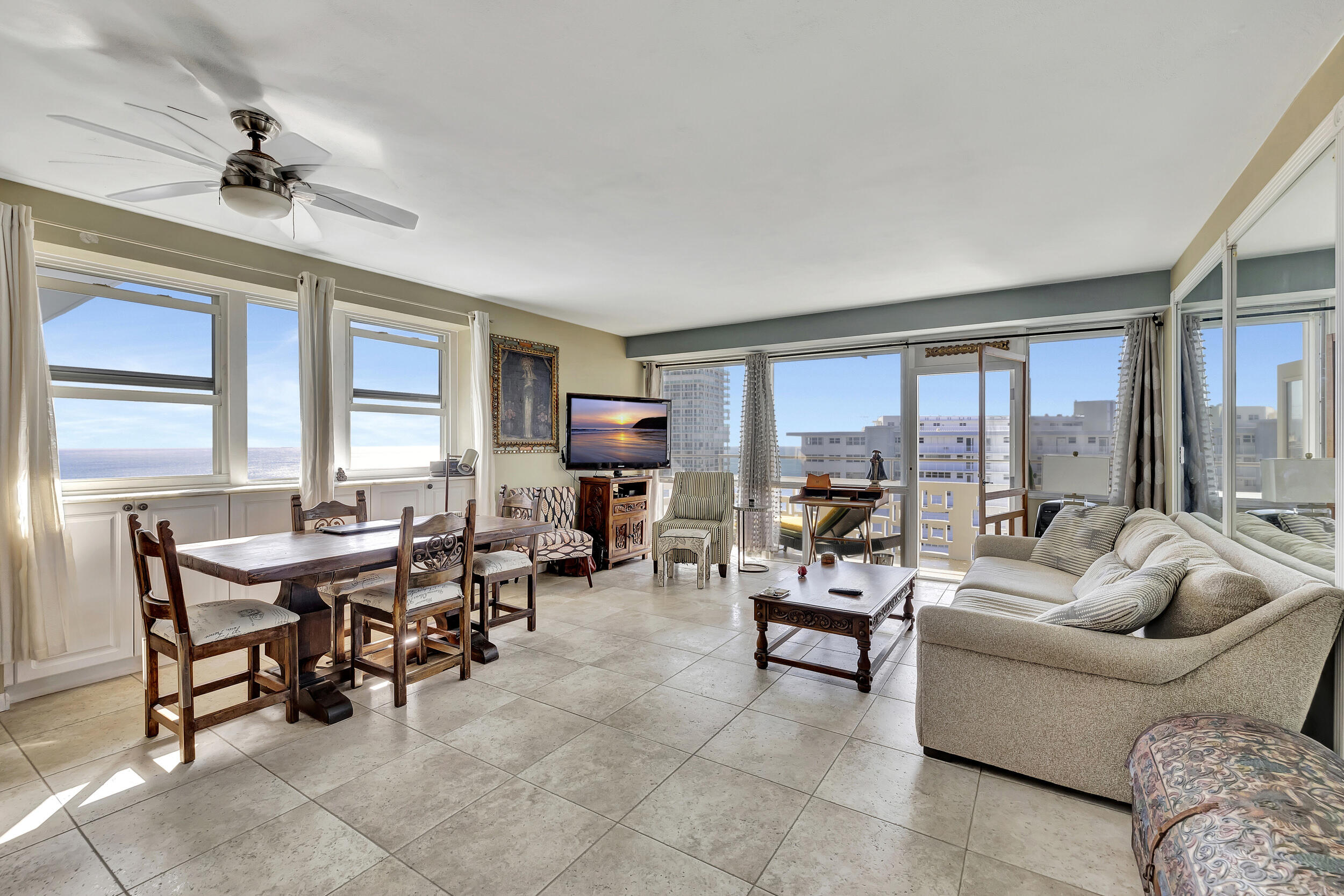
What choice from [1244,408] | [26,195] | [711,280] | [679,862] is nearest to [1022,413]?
[1244,408]

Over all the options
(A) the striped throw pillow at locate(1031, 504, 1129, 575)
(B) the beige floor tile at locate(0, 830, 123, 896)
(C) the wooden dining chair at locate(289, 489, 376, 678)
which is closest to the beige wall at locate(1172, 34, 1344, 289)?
(A) the striped throw pillow at locate(1031, 504, 1129, 575)

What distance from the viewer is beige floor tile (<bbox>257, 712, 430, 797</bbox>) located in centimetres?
217

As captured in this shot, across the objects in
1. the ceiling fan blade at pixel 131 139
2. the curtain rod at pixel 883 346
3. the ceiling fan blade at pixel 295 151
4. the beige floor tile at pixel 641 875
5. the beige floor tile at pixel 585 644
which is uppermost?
the ceiling fan blade at pixel 295 151

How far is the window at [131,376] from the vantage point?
3.23m

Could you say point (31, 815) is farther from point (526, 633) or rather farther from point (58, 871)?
point (526, 633)

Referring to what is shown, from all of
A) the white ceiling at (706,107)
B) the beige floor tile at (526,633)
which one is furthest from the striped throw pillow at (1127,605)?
the beige floor tile at (526,633)

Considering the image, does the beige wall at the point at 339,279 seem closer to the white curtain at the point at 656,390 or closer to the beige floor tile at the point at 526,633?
the white curtain at the point at 656,390

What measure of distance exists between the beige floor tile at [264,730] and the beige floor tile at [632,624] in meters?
1.58

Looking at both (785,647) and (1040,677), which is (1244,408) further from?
(785,647)

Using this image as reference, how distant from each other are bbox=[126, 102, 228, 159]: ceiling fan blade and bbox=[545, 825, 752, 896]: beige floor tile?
8.60 ft

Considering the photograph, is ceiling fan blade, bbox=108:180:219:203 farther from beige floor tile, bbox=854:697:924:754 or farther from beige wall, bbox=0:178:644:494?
beige floor tile, bbox=854:697:924:754

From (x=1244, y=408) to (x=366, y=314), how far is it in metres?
5.32

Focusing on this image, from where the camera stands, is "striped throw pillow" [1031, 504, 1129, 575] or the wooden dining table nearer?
the wooden dining table

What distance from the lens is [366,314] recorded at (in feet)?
15.0
